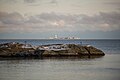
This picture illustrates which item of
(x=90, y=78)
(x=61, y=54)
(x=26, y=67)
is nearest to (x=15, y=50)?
(x=61, y=54)

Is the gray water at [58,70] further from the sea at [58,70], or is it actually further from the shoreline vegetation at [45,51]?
the shoreline vegetation at [45,51]

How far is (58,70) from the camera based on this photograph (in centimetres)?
1024

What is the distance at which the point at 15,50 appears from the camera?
13875 mm

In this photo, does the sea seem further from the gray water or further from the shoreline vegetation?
the shoreline vegetation

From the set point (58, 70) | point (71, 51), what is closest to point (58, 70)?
point (58, 70)

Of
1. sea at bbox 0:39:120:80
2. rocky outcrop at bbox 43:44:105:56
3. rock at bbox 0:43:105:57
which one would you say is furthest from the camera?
rocky outcrop at bbox 43:44:105:56

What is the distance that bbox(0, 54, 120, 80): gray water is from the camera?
9.02 meters

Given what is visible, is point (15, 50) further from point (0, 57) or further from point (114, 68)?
point (114, 68)

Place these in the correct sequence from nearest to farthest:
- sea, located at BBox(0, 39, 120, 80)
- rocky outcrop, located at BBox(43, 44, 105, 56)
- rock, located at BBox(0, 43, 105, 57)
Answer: sea, located at BBox(0, 39, 120, 80) → rock, located at BBox(0, 43, 105, 57) → rocky outcrop, located at BBox(43, 44, 105, 56)

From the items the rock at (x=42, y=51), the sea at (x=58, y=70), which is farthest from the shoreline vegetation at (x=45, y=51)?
the sea at (x=58, y=70)

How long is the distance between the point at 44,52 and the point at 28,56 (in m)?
0.71

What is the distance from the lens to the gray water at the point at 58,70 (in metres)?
9.02

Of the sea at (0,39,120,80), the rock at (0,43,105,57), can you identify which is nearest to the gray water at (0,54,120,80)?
the sea at (0,39,120,80)

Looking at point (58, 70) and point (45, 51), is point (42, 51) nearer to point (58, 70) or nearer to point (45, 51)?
point (45, 51)
